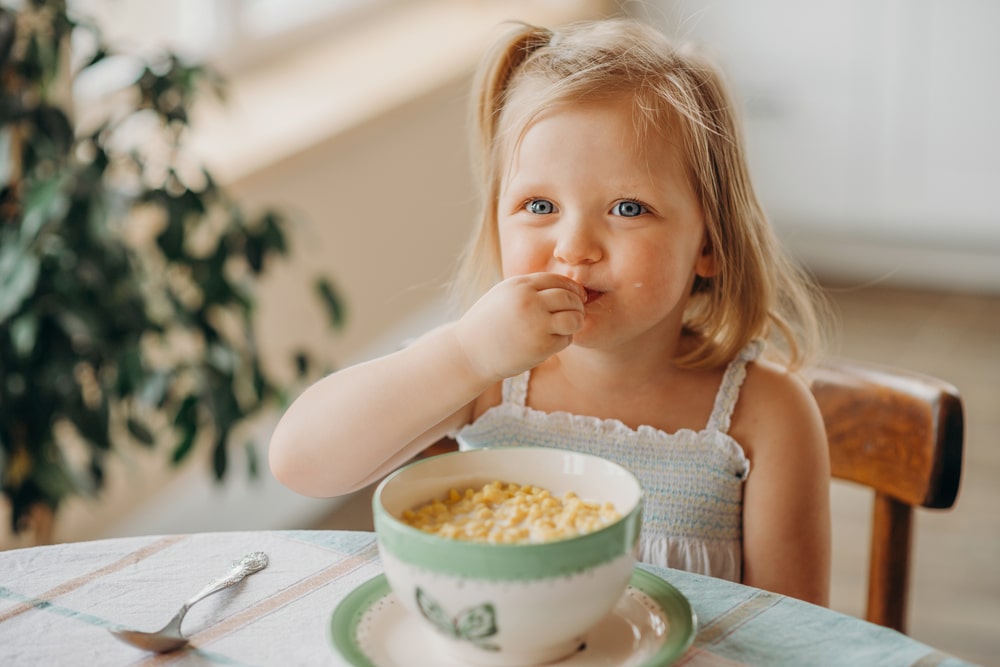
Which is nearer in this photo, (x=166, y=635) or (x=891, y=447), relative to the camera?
(x=166, y=635)

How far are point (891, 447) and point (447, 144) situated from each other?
2259 millimetres

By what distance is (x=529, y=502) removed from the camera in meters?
0.77

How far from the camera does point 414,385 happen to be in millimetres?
976

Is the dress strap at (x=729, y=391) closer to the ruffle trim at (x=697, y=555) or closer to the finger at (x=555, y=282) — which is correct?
the ruffle trim at (x=697, y=555)

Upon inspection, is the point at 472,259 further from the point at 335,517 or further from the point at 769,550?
the point at 335,517

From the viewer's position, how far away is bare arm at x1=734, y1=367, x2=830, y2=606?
3.63 ft

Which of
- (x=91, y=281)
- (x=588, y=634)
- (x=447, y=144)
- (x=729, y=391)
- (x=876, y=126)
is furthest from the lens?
(x=876, y=126)

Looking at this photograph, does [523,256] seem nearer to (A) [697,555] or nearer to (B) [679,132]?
(B) [679,132]

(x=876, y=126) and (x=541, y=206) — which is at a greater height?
(x=541, y=206)

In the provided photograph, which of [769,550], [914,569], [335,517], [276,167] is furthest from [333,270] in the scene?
[769,550]

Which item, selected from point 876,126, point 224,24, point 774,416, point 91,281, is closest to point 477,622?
point 774,416

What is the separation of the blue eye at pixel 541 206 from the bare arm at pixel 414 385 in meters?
0.09

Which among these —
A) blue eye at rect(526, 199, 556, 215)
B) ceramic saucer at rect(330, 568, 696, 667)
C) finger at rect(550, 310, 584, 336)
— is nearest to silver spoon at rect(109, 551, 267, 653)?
ceramic saucer at rect(330, 568, 696, 667)

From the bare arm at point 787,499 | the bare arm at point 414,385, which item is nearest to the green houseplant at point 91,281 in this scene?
the bare arm at point 414,385
